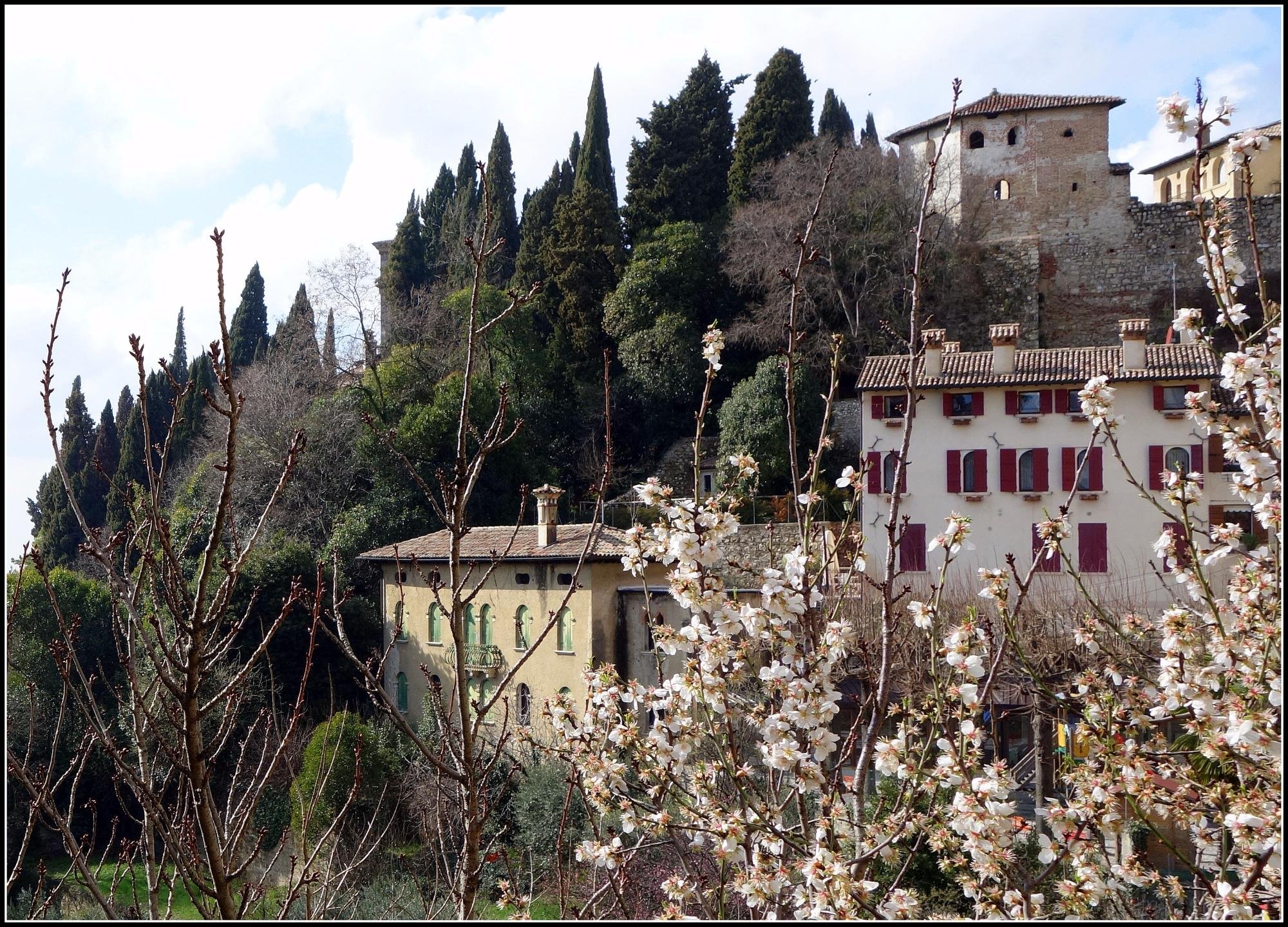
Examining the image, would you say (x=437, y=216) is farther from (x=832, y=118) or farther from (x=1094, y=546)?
(x=1094, y=546)

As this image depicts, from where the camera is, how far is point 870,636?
16.1 meters

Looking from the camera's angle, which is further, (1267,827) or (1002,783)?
(1002,783)

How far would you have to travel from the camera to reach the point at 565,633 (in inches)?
742

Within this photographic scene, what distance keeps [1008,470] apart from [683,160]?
13.7 meters

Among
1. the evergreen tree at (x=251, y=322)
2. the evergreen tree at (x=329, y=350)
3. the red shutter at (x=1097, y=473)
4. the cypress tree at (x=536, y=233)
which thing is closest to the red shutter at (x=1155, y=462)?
the red shutter at (x=1097, y=473)

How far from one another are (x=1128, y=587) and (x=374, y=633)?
1387cm

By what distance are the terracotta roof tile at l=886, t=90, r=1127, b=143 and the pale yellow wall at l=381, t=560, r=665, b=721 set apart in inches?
724

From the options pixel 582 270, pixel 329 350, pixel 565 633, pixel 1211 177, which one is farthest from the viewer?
pixel 1211 177

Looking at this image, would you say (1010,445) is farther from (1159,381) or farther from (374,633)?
(374,633)

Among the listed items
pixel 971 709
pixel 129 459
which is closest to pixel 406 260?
pixel 129 459

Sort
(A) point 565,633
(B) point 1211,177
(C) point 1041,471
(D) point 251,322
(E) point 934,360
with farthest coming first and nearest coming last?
1. (B) point 1211,177
2. (D) point 251,322
3. (E) point 934,360
4. (C) point 1041,471
5. (A) point 565,633

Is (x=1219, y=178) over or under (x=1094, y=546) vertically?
over

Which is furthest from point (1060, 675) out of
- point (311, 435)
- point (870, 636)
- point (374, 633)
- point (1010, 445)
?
point (311, 435)

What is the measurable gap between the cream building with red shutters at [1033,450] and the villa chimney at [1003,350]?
0.03m
